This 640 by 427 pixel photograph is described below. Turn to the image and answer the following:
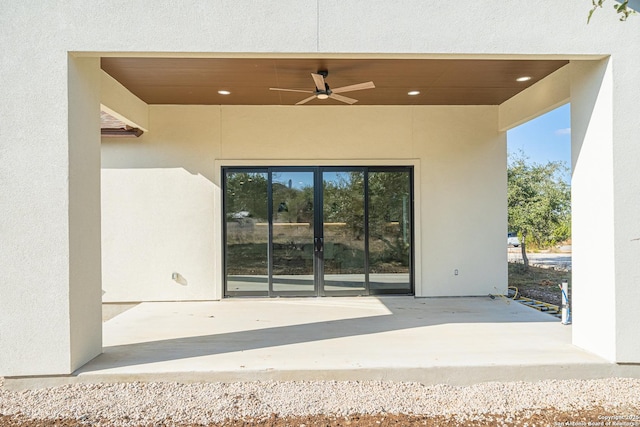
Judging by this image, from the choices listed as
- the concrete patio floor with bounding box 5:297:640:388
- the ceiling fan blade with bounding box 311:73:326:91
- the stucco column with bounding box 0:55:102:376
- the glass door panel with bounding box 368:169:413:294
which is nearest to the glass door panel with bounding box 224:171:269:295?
the concrete patio floor with bounding box 5:297:640:388

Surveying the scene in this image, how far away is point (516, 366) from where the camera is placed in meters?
3.71

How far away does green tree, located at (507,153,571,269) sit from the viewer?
1055cm

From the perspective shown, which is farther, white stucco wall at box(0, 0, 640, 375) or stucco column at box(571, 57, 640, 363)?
stucco column at box(571, 57, 640, 363)

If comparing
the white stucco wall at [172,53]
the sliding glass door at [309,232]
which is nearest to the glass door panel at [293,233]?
the sliding glass door at [309,232]

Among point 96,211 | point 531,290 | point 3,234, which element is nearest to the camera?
point 3,234

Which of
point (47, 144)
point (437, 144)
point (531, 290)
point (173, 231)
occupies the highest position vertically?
point (437, 144)

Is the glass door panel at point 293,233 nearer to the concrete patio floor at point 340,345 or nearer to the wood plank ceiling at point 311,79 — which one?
the concrete patio floor at point 340,345

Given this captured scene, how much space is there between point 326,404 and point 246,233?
4246 mm

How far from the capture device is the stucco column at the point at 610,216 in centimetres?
373

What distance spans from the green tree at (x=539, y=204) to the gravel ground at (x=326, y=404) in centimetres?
767

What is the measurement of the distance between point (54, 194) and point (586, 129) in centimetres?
527

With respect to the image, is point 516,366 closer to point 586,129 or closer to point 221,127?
point 586,129

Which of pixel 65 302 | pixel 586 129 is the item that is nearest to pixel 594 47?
pixel 586 129

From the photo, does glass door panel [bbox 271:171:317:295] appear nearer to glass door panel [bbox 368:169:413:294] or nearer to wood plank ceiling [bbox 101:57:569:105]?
glass door panel [bbox 368:169:413:294]
